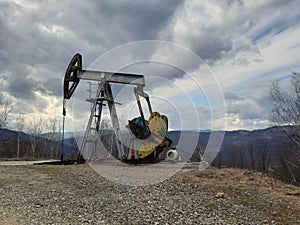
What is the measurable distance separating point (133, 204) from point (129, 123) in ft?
37.2

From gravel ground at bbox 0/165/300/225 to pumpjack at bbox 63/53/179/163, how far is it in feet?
23.2

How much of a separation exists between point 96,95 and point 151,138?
4.89m

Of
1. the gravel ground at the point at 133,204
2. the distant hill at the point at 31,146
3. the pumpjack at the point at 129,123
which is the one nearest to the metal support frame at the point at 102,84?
the pumpjack at the point at 129,123

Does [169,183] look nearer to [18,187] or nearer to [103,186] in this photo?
[103,186]

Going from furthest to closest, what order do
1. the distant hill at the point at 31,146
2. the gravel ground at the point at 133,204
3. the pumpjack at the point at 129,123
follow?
the distant hill at the point at 31,146 → the pumpjack at the point at 129,123 → the gravel ground at the point at 133,204

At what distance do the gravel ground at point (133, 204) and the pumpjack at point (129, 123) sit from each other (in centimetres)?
708

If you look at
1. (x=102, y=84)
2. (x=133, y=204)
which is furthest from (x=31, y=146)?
(x=133, y=204)

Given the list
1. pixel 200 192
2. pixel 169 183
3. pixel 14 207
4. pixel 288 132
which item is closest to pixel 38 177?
pixel 14 207

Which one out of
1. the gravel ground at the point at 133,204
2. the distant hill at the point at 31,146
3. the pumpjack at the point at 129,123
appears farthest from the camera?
the distant hill at the point at 31,146

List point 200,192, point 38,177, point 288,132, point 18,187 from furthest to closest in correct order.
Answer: point 288,132
point 38,177
point 18,187
point 200,192

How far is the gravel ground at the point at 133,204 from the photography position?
8266 mm

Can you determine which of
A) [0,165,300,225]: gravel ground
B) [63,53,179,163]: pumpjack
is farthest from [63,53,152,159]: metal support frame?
[0,165,300,225]: gravel ground

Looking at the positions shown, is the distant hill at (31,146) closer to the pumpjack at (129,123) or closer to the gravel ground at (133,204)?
the pumpjack at (129,123)

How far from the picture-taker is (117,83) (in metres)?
21.8
